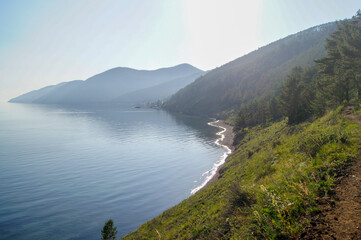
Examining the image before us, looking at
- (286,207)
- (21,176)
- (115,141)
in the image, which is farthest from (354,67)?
(115,141)

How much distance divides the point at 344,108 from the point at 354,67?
13560mm

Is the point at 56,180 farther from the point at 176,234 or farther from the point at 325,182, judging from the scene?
the point at 325,182

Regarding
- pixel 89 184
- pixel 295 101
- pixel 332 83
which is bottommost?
pixel 89 184

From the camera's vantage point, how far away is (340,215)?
8.08 metres

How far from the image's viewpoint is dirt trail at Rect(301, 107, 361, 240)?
729 centimetres

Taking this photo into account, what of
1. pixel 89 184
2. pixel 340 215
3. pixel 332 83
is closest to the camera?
pixel 340 215

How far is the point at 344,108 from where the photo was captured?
104 ft

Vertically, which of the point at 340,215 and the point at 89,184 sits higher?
the point at 340,215

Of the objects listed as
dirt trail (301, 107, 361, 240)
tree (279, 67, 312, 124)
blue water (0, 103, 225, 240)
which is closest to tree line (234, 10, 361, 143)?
tree (279, 67, 312, 124)

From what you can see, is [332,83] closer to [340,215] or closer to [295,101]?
[295,101]

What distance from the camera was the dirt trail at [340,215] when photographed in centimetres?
729

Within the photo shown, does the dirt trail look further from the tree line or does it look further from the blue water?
the tree line


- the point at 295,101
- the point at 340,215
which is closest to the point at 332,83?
the point at 295,101

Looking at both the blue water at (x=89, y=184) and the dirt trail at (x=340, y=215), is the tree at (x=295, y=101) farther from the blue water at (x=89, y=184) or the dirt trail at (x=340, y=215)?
the dirt trail at (x=340, y=215)
